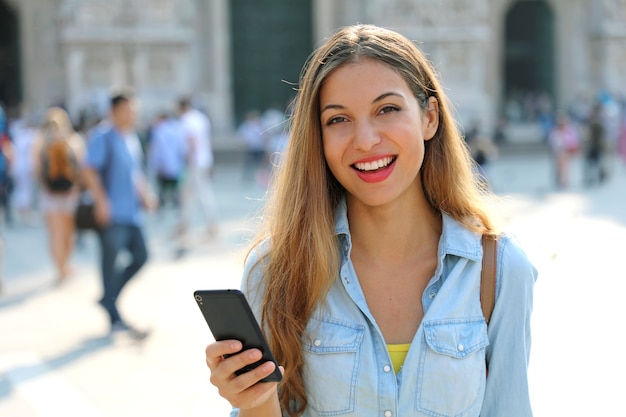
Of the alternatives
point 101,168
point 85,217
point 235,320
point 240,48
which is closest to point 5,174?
point 85,217

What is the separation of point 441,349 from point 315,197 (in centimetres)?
50

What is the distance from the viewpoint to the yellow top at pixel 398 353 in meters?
2.16

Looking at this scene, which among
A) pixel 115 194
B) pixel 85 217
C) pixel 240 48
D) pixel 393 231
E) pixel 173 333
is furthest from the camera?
pixel 240 48

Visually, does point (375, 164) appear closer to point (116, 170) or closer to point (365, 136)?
point (365, 136)

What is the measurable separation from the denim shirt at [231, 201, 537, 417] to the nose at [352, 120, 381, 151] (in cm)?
28

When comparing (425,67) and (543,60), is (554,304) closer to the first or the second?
Result: (425,67)

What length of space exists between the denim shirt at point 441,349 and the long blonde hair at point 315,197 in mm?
45

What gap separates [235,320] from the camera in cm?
200

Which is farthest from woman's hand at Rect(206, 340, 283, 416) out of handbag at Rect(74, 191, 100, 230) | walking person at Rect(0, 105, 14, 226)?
walking person at Rect(0, 105, 14, 226)

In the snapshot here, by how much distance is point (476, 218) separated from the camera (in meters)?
2.33

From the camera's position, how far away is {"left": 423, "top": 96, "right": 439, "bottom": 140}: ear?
92.8 inches

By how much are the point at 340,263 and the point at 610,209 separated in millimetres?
11895

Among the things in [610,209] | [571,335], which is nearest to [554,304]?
[571,335]

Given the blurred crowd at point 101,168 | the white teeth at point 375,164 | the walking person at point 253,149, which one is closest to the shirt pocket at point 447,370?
the white teeth at point 375,164
